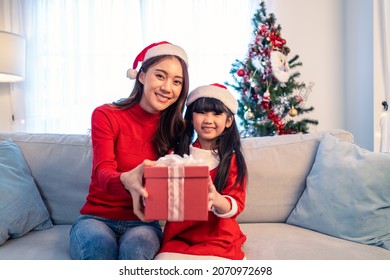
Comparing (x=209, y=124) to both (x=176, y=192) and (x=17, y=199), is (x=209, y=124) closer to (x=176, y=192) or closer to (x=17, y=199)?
(x=176, y=192)

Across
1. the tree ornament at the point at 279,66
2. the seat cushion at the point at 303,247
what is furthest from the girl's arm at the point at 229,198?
the tree ornament at the point at 279,66

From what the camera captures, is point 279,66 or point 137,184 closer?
point 137,184

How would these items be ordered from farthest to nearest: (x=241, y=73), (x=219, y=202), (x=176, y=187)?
(x=241, y=73), (x=219, y=202), (x=176, y=187)

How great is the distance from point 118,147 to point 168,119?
9.1 inches

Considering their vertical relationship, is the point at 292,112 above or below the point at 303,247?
above

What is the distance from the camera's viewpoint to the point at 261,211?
161 cm

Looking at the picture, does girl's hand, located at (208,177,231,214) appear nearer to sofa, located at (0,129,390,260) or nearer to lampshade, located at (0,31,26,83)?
sofa, located at (0,129,390,260)

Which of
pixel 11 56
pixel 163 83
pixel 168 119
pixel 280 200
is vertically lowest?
pixel 280 200

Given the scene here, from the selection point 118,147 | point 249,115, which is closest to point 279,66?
point 249,115

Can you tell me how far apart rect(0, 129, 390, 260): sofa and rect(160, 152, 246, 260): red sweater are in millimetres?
77

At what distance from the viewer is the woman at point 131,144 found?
1.10 meters

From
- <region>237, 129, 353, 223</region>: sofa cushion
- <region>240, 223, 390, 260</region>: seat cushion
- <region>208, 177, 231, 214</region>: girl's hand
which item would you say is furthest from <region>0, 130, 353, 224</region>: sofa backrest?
<region>208, 177, 231, 214</region>: girl's hand

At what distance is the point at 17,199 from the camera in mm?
1417
